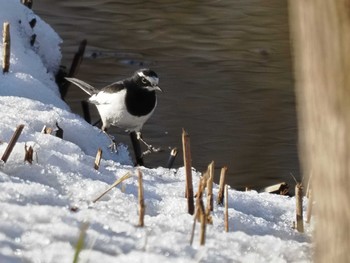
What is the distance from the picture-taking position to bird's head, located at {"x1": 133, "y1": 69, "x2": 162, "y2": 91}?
5.98 m

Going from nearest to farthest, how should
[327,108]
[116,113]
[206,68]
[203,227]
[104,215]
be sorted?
[327,108] → [203,227] → [104,215] → [116,113] → [206,68]

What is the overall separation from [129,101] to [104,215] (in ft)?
9.32

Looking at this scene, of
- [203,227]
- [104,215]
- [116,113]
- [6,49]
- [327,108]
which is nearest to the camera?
[327,108]

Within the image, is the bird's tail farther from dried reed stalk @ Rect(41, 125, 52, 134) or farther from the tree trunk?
the tree trunk

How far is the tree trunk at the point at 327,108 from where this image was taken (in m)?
2.00

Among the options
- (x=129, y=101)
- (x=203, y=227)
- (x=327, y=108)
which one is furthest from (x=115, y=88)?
(x=327, y=108)

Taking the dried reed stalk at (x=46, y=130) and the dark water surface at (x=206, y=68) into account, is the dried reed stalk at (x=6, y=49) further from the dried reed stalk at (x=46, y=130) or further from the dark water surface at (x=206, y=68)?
the dark water surface at (x=206, y=68)

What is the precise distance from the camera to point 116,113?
5.93 metres

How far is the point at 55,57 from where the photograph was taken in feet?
18.7

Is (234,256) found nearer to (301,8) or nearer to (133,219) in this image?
(133,219)

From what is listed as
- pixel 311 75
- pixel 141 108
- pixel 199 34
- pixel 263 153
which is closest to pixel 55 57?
pixel 141 108

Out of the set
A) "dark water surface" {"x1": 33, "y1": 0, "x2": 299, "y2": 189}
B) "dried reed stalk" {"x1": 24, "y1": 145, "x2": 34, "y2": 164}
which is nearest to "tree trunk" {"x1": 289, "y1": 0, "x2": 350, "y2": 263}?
"dried reed stalk" {"x1": 24, "y1": 145, "x2": 34, "y2": 164}

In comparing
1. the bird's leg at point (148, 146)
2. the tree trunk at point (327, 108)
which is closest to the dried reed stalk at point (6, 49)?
the bird's leg at point (148, 146)

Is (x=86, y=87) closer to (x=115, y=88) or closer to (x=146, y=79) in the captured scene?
(x=115, y=88)
